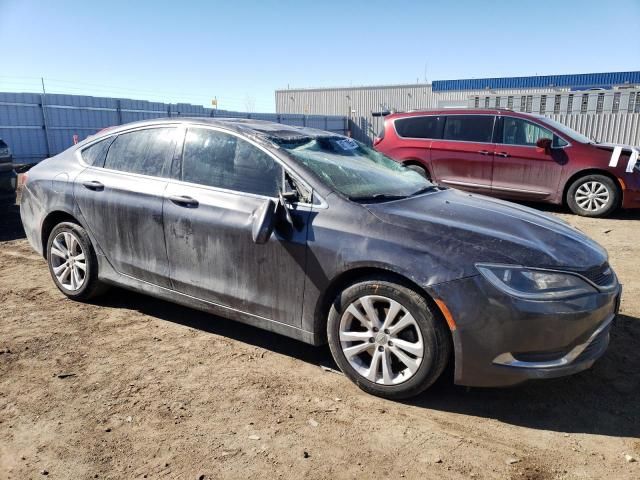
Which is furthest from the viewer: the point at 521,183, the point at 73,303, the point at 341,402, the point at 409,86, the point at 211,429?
the point at 409,86

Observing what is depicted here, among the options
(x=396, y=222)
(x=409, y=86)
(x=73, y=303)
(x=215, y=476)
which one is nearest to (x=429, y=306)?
(x=396, y=222)

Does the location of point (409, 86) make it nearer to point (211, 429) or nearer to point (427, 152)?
point (427, 152)

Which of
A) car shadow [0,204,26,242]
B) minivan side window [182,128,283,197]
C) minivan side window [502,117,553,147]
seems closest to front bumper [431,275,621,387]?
minivan side window [182,128,283,197]

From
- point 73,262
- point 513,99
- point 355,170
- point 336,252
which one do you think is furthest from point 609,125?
point 73,262

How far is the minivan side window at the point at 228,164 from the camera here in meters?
3.45

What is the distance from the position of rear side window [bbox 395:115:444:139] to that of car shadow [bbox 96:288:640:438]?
251 inches

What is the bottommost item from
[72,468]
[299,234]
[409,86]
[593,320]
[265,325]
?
[72,468]

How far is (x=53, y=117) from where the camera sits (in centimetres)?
1506

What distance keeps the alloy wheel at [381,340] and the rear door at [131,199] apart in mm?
1546

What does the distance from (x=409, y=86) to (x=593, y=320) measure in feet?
111

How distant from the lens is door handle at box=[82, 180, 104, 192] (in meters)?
4.14

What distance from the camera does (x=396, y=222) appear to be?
304 cm

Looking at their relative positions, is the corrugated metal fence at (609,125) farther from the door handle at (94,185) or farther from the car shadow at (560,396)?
the door handle at (94,185)

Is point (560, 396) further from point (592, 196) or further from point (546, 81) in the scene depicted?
point (546, 81)
